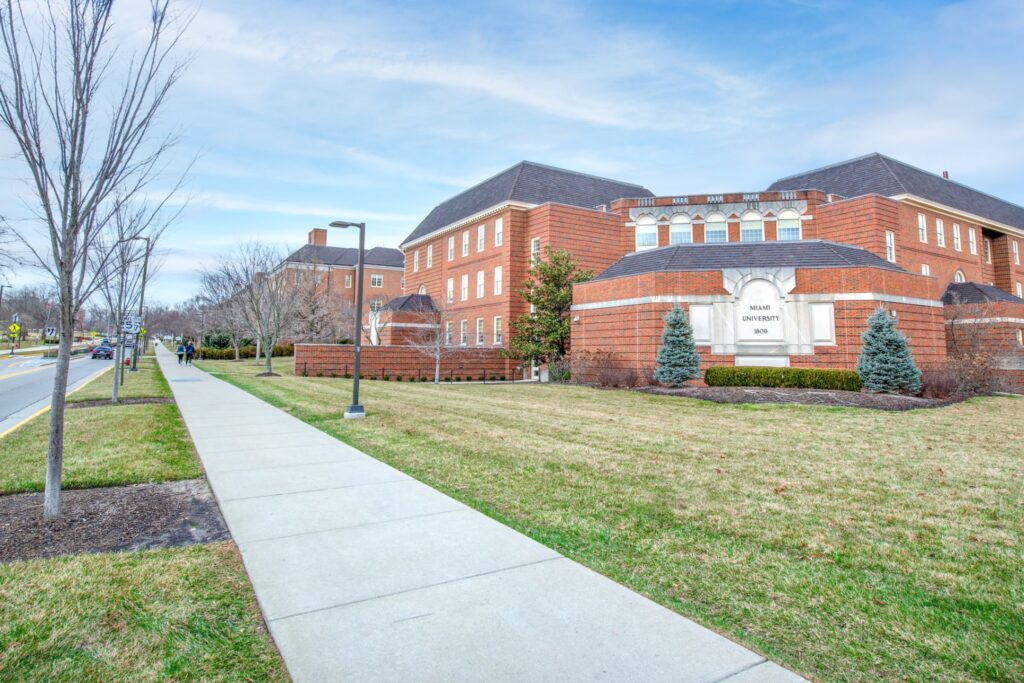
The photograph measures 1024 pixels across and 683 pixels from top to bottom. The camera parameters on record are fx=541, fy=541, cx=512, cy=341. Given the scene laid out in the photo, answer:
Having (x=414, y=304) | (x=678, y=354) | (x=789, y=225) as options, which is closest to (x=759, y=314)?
(x=678, y=354)

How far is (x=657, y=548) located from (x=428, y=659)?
8.18 ft

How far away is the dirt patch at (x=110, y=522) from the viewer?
484 cm

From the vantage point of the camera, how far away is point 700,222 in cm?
3472

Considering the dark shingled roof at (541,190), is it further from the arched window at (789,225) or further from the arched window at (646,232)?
the arched window at (789,225)

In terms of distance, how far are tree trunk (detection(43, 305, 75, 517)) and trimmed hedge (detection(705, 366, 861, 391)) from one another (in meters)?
20.4

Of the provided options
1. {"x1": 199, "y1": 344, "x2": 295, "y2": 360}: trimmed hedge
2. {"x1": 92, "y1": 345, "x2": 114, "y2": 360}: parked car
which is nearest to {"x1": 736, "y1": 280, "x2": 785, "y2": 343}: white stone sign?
{"x1": 199, "y1": 344, "x2": 295, "y2": 360}: trimmed hedge

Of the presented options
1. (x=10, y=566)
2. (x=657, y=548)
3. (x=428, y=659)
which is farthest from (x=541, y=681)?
(x=10, y=566)

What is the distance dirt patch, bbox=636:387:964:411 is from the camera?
55.5 feet

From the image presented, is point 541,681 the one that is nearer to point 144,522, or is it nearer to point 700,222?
point 144,522

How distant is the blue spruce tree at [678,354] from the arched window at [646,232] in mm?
15602

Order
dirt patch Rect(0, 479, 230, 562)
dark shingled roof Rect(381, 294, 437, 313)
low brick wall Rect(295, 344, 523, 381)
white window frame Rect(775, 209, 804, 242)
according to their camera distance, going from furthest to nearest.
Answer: dark shingled roof Rect(381, 294, 437, 313) < white window frame Rect(775, 209, 804, 242) < low brick wall Rect(295, 344, 523, 381) < dirt patch Rect(0, 479, 230, 562)

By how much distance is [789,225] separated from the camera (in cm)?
3397

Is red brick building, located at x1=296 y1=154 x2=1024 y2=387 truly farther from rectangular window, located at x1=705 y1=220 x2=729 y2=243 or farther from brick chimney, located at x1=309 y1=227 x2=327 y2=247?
brick chimney, located at x1=309 y1=227 x2=327 y2=247

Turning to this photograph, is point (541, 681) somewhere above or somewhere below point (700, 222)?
below
